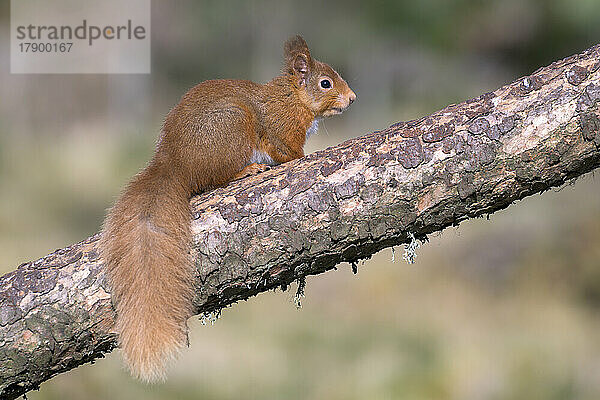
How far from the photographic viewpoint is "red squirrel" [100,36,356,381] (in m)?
1.65

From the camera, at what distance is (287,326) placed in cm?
472

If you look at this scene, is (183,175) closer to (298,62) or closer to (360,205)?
(360,205)

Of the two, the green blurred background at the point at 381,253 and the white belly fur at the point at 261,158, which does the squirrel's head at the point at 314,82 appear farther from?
the green blurred background at the point at 381,253

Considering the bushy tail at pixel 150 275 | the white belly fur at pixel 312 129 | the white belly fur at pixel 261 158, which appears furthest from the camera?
the white belly fur at pixel 312 129

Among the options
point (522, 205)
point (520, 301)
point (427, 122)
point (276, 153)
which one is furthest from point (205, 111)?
point (522, 205)

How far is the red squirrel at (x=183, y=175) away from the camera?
1.65 meters

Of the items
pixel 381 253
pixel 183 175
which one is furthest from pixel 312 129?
pixel 381 253

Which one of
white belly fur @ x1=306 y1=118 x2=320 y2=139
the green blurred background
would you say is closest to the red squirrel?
white belly fur @ x1=306 y1=118 x2=320 y2=139

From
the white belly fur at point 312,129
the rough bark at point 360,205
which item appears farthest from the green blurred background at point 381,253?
the rough bark at point 360,205

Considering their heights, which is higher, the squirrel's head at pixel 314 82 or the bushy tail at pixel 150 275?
the squirrel's head at pixel 314 82

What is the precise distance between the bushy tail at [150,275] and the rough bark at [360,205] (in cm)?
4

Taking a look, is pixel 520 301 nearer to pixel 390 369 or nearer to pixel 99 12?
pixel 390 369

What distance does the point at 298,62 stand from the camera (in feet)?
8.25

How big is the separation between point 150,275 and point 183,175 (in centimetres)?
33
